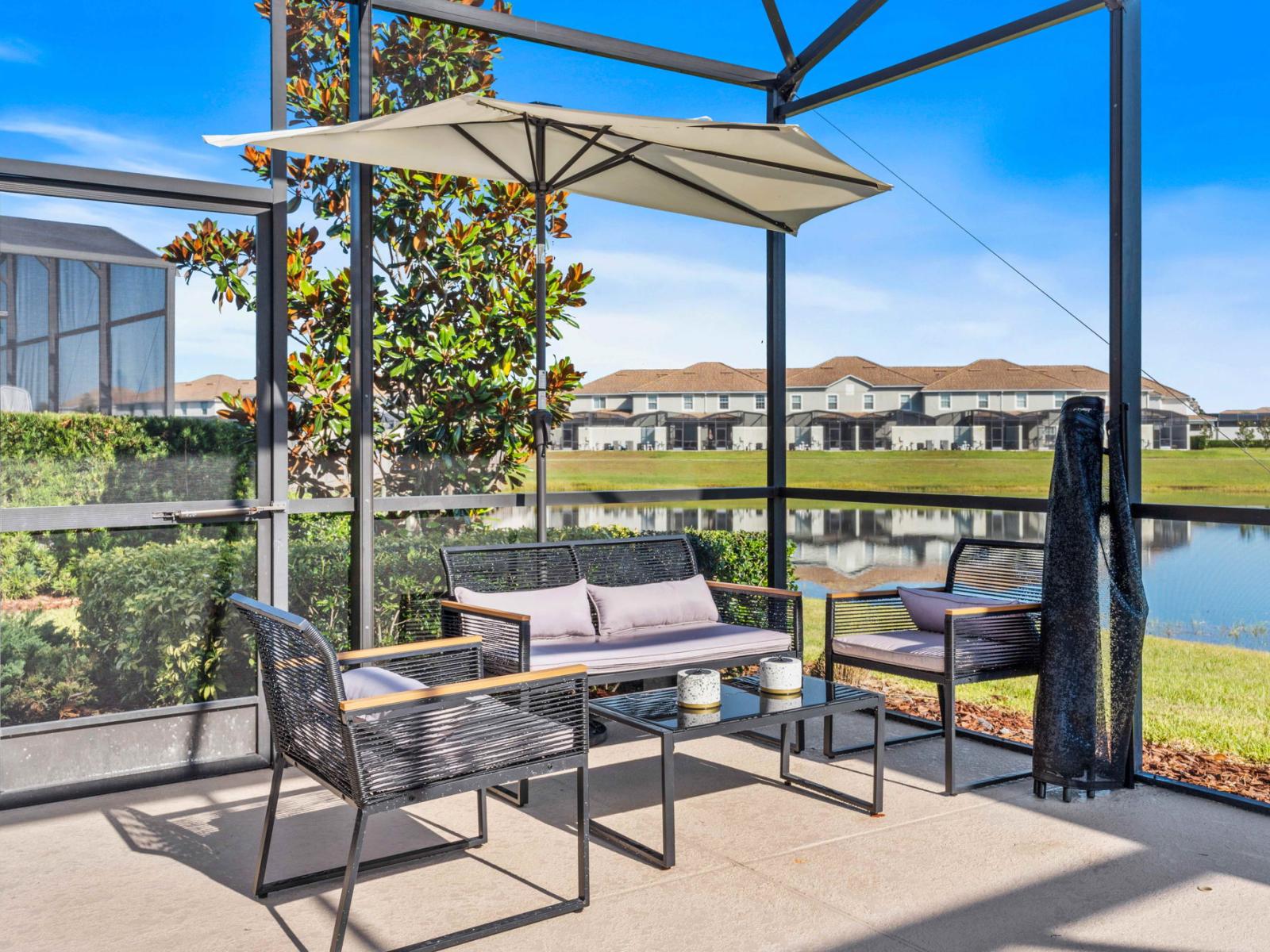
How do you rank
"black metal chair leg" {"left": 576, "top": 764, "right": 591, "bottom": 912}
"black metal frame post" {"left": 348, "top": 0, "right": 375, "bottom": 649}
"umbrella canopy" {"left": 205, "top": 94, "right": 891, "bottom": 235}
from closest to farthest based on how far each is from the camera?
"black metal chair leg" {"left": 576, "top": 764, "right": 591, "bottom": 912} → "umbrella canopy" {"left": 205, "top": 94, "right": 891, "bottom": 235} → "black metal frame post" {"left": 348, "top": 0, "right": 375, "bottom": 649}

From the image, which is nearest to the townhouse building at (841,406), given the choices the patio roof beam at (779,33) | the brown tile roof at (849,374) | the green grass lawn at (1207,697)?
the brown tile roof at (849,374)

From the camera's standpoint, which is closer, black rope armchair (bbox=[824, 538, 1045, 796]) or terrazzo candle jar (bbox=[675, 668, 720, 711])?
terrazzo candle jar (bbox=[675, 668, 720, 711])

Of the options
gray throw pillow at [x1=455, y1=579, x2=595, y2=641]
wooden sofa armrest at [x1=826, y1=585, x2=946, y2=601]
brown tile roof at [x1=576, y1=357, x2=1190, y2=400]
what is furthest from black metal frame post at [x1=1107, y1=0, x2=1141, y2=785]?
gray throw pillow at [x1=455, y1=579, x2=595, y2=641]

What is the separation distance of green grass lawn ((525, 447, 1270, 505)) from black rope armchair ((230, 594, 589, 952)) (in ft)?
6.95

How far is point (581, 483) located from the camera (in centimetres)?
512

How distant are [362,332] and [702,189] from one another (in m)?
1.57

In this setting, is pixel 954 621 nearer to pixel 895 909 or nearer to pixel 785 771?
pixel 785 771

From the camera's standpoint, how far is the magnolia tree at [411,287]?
4453 mm

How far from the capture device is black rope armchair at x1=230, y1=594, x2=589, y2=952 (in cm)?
261

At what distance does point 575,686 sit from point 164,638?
205 cm

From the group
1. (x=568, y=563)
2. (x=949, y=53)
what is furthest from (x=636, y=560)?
(x=949, y=53)

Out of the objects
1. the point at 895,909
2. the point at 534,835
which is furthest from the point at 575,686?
the point at 895,909

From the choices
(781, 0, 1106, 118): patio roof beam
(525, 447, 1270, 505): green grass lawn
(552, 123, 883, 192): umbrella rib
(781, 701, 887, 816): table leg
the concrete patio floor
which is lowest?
the concrete patio floor

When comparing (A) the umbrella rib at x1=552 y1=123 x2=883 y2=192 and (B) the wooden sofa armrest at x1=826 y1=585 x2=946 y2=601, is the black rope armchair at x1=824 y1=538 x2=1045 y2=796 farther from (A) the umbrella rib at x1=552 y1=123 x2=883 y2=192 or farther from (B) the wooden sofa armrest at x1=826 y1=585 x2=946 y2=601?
(A) the umbrella rib at x1=552 y1=123 x2=883 y2=192
